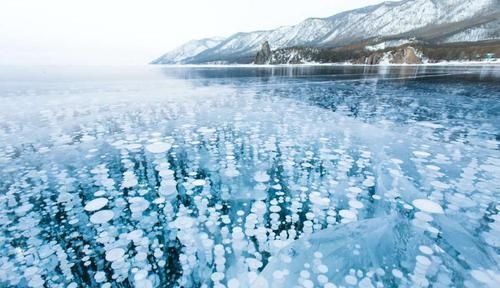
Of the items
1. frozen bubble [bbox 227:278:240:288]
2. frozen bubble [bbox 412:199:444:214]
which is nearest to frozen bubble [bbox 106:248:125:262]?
frozen bubble [bbox 227:278:240:288]

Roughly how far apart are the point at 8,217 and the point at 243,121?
8.06 metres

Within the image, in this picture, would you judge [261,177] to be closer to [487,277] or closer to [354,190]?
[354,190]

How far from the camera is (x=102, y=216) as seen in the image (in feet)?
14.8

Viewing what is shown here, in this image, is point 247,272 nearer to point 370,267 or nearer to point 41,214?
point 370,267

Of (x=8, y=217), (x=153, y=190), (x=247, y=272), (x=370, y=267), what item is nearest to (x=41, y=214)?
(x=8, y=217)

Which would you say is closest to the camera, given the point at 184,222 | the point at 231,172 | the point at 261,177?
the point at 184,222

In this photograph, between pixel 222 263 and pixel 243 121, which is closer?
pixel 222 263

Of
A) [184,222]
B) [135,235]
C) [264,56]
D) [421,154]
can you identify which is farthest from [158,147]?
[264,56]

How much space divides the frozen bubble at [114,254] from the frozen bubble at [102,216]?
0.86 metres

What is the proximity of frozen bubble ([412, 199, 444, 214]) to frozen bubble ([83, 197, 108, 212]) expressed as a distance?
18.5ft

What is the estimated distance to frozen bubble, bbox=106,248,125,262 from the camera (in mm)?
3536

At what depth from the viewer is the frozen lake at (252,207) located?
3.35m

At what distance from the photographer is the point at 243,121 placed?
1126 cm

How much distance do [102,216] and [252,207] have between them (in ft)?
8.39
